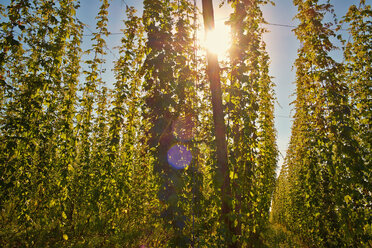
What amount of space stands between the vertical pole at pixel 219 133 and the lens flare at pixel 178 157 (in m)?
0.93

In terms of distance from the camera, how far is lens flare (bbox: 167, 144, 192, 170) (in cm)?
468

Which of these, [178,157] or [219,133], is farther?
[178,157]

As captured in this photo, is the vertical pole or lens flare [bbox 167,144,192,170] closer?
the vertical pole

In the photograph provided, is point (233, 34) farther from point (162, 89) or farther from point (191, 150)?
point (191, 150)

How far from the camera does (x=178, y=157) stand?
4746 mm

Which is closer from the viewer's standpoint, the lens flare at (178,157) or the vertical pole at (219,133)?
the vertical pole at (219,133)

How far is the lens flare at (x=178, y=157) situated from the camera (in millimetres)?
4676

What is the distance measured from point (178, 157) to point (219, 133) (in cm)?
121

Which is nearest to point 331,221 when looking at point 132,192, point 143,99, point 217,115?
point 217,115

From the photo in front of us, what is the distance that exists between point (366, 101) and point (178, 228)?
5.71 meters

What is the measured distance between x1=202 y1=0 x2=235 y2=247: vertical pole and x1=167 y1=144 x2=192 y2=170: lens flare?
0.93 meters

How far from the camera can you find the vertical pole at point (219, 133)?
3.82 metres

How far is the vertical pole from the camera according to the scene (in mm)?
3821

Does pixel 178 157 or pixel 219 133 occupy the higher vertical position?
pixel 219 133
